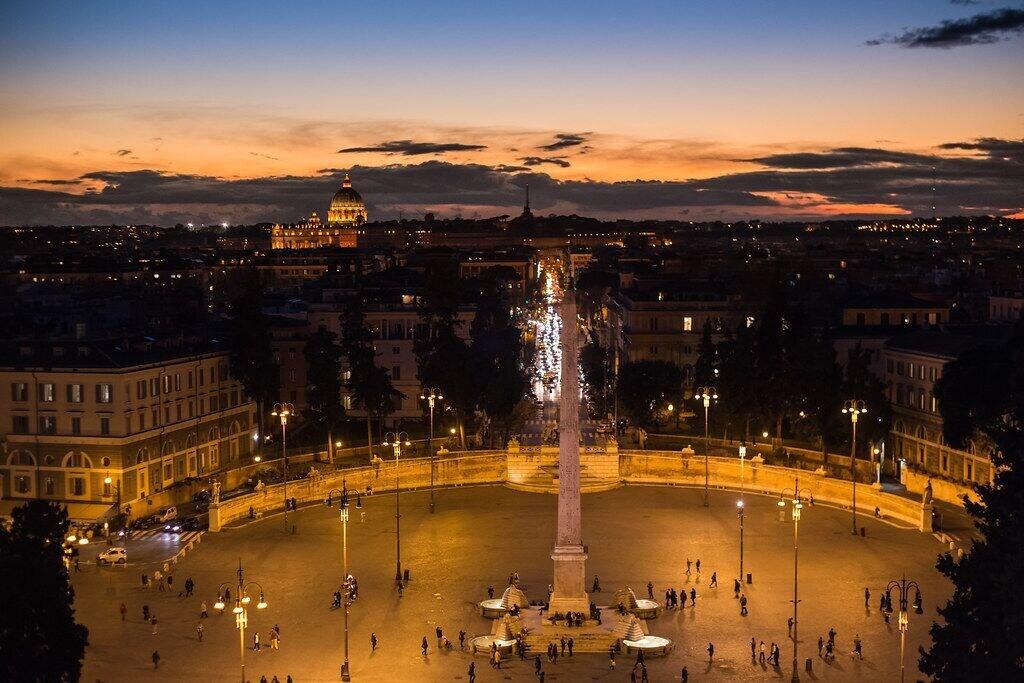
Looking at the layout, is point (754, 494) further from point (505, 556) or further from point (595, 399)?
point (595, 399)

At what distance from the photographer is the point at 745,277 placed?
15200cm

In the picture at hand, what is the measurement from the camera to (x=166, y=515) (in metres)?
63.2

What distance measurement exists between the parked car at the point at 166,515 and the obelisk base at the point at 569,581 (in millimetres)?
22745

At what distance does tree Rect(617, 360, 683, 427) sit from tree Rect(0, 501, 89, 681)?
50.6 meters

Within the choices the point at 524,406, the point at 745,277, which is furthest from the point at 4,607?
the point at 745,277

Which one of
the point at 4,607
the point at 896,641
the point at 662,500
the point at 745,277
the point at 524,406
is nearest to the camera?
the point at 4,607

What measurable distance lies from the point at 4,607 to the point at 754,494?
144ft

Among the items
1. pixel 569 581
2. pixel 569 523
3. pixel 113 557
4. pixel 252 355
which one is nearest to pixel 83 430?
pixel 113 557

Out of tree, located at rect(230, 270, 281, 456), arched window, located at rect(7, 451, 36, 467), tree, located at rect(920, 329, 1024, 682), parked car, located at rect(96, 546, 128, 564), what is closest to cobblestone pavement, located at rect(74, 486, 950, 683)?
parked car, located at rect(96, 546, 128, 564)

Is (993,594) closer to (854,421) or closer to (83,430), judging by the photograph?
(854,421)

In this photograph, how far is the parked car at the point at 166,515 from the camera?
206ft

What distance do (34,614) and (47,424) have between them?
Answer: 1299 inches

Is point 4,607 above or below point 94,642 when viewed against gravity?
above

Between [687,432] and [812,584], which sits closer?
[812,584]
